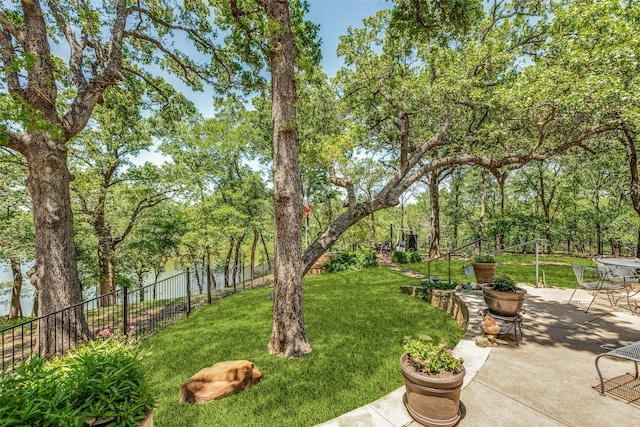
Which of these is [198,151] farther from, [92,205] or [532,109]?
[532,109]

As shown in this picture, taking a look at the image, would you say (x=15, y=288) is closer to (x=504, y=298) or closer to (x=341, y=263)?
(x=341, y=263)

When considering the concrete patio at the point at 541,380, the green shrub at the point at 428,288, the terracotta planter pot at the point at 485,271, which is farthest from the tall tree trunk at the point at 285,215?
the terracotta planter pot at the point at 485,271

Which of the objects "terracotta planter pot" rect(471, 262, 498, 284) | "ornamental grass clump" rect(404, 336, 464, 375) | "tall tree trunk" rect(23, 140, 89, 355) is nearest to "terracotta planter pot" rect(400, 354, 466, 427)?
"ornamental grass clump" rect(404, 336, 464, 375)

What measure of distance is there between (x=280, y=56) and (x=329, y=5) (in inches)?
103

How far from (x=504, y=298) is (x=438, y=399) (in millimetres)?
2867

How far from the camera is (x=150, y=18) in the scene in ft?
23.5

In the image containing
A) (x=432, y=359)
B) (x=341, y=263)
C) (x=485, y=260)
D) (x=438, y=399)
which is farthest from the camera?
(x=341, y=263)

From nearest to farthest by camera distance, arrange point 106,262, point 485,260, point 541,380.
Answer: point 541,380 → point 485,260 → point 106,262

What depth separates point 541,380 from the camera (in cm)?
335

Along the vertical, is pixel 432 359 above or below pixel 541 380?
above

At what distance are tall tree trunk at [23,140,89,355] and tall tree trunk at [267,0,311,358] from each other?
4489 millimetres

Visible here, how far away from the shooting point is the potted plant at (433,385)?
262 centimetres

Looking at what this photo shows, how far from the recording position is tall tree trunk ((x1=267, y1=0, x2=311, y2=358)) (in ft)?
15.1

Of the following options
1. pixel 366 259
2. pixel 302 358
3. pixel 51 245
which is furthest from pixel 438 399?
pixel 366 259
